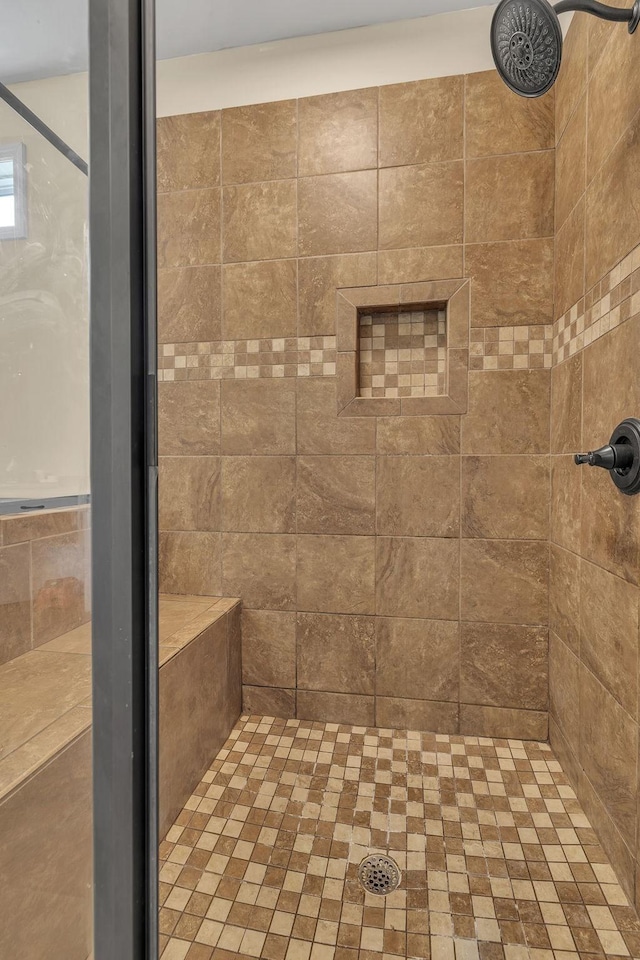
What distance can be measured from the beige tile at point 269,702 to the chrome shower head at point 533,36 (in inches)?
74.8

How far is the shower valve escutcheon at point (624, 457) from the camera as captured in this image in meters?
1.07

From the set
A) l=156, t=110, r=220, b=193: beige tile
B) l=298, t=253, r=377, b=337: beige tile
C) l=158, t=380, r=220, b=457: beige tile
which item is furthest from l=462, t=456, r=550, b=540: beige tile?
l=156, t=110, r=220, b=193: beige tile

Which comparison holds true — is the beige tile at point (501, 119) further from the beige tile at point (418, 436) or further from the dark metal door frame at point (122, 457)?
the dark metal door frame at point (122, 457)

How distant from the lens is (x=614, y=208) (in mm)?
1231

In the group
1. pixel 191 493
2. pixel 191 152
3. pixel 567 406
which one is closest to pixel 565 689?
pixel 567 406

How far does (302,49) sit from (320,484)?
155cm

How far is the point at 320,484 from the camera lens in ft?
6.07

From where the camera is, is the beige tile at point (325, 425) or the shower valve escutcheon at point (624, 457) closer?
the shower valve escutcheon at point (624, 457)

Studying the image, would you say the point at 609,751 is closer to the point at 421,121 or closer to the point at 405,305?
the point at 405,305

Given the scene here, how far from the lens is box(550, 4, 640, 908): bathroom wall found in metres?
1.13

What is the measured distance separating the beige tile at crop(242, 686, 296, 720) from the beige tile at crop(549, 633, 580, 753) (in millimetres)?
889

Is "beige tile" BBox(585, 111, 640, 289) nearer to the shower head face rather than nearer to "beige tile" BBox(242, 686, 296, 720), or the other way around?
the shower head face

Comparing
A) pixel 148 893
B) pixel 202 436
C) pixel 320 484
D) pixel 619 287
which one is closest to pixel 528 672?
pixel 320 484

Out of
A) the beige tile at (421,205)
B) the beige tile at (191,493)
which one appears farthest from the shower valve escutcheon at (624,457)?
the beige tile at (191,493)
